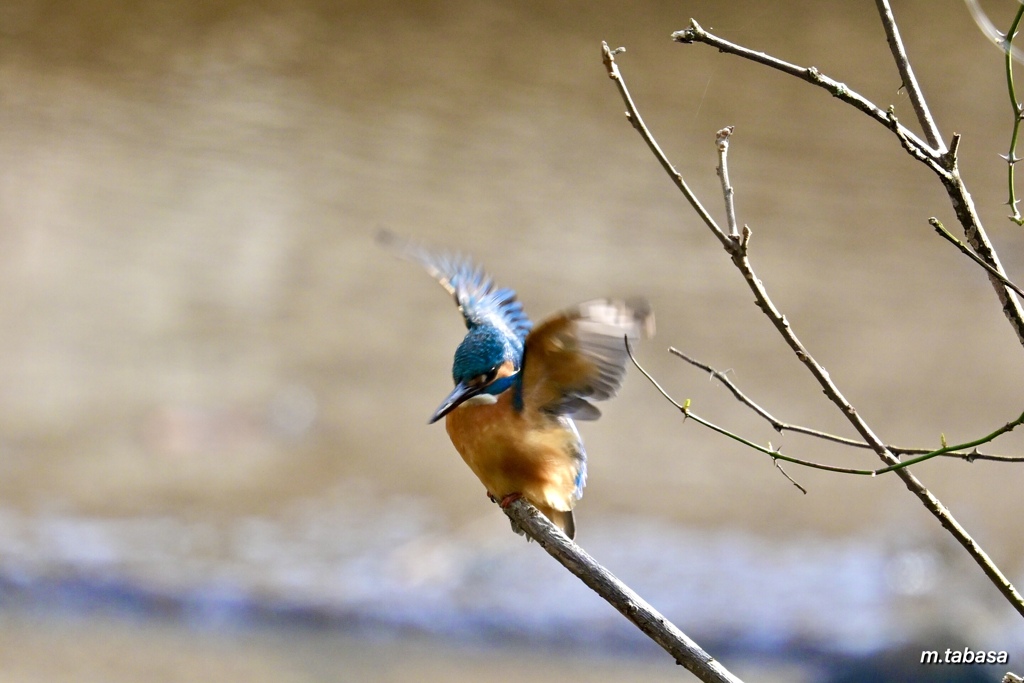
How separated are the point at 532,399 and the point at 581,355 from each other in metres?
0.07

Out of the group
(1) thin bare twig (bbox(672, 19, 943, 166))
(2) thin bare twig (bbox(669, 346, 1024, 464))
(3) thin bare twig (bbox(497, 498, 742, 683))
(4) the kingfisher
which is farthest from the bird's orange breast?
(1) thin bare twig (bbox(672, 19, 943, 166))

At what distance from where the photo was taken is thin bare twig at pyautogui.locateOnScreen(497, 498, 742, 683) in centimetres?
55

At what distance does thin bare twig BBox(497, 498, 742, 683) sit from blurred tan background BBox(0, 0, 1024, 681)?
1.74 metres

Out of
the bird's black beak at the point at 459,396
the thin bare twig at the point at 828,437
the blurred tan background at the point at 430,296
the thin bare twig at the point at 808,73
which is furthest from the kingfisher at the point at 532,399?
the blurred tan background at the point at 430,296

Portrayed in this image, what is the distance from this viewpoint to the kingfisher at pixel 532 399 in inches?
28.5

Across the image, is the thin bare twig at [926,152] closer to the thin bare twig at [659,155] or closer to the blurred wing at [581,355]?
the thin bare twig at [659,155]

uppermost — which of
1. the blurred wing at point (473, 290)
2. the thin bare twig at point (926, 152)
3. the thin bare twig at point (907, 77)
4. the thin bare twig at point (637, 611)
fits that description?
the blurred wing at point (473, 290)

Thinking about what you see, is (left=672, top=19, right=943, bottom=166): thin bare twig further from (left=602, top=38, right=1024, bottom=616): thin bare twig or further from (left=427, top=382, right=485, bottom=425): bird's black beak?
(left=427, top=382, right=485, bottom=425): bird's black beak

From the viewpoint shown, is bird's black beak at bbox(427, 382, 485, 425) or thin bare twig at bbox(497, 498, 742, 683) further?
bird's black beak at bbox(427, 382, 485, 425)

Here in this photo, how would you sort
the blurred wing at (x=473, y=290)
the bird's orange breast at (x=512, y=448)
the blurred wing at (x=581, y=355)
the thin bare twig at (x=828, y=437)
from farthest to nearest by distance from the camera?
the blurred wing at (x=473, y=290) → the bird's orange breast at (x=512, y=448) → the blurred wing at (x=581, y=355) → the thin bare twig at (x=828, y=437)

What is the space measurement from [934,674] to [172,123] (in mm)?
2165

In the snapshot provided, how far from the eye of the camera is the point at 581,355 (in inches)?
29.1

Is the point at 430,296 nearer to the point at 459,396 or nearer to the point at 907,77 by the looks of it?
the point at 459,396

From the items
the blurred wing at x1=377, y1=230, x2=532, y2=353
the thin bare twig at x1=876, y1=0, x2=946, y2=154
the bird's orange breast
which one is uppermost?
the blurred wing at x1=377, y1=230, x2=532, y2=353
